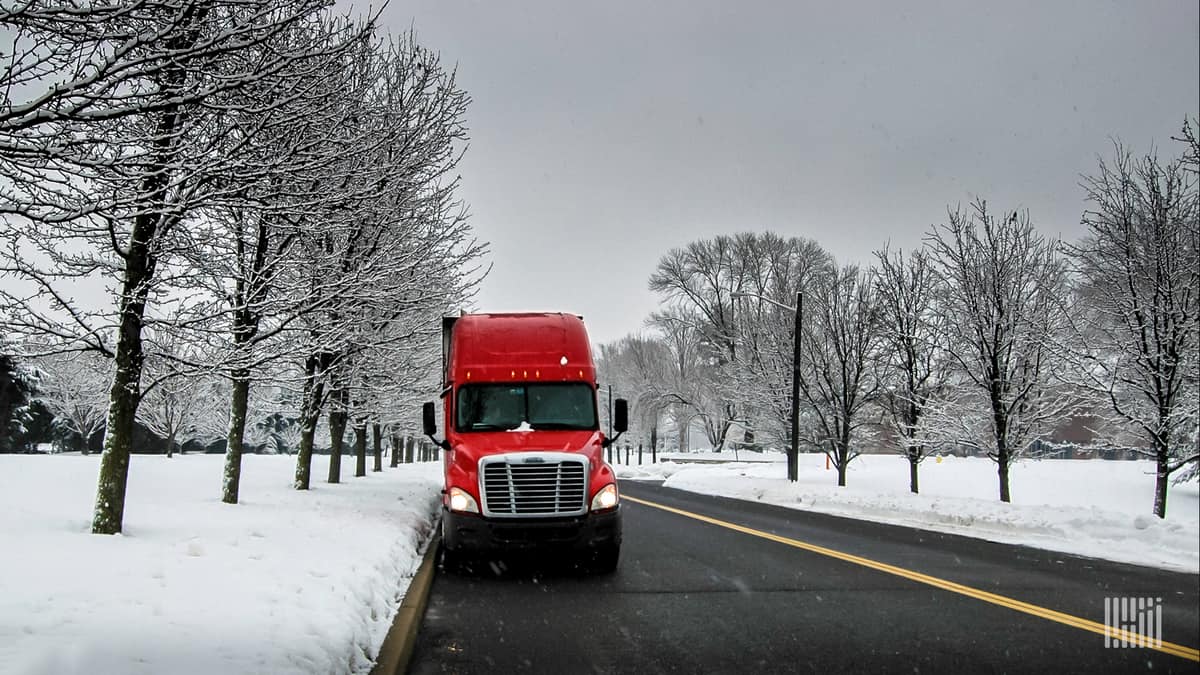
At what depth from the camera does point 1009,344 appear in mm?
21250

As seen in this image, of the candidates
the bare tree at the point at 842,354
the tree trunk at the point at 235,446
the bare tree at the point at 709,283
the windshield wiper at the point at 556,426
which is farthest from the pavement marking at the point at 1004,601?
the bare tree at the point at 709,283

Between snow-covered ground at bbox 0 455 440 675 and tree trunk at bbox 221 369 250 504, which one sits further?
tree trunk at bbox 221 369 250 504

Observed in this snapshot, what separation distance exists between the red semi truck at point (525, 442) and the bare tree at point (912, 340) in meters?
17.5

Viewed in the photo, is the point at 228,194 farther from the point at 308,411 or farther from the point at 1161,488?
the point at 1161,488

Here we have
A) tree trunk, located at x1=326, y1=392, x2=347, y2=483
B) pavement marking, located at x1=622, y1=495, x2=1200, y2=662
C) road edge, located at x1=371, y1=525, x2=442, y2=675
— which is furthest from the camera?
tree trunk, located at x1=326, y1=392, x2=347, y2=483

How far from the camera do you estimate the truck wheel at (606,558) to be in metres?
9.61

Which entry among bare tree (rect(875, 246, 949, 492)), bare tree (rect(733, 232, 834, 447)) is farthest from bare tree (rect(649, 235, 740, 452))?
bare tree (rect(875, 246, 949, 492))

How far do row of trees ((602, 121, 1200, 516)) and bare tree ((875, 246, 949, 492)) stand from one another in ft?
0.20

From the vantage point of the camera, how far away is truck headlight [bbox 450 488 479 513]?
938 cm

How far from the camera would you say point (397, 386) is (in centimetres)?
1988

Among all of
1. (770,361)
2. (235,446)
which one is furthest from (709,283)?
(235,446)

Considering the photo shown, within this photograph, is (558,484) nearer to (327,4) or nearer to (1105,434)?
(327,4)

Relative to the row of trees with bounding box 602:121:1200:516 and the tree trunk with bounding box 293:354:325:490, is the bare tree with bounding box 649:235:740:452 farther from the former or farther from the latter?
the tree trunk with bounding box 293:354:325:490

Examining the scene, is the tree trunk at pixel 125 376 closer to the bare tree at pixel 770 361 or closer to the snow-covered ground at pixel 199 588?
the snow-covered ground at pixel 199 588
